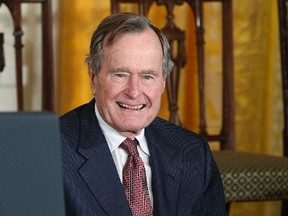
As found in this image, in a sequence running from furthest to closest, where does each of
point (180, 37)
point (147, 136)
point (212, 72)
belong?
point (212, 72), point (180, 37), point (147, 136)

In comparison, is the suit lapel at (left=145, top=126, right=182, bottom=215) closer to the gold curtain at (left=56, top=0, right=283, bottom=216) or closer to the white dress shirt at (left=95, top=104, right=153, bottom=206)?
the white dress shirt at (left=95, top=104, right=153, bottom=206)

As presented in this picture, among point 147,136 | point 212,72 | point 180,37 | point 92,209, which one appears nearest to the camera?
point 92,209

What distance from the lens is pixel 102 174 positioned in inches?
67.8

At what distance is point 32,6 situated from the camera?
3332mm

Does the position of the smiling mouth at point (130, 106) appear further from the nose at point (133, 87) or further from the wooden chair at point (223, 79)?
the wooden chair at point (223, 79)

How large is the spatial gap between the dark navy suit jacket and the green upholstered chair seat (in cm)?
85

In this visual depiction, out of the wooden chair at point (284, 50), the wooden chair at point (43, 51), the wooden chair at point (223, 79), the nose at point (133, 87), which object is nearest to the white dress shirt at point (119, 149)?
the nose at point (133, 87)

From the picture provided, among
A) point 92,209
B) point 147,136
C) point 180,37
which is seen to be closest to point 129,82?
point 147,136

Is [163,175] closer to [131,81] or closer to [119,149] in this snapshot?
[119,149]

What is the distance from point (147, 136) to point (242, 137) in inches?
71.0

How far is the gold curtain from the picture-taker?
3369 millimetres

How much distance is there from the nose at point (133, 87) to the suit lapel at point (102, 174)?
13 cm

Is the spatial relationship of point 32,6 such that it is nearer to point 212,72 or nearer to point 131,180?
point 212,72

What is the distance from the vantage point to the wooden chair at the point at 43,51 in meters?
3.10
